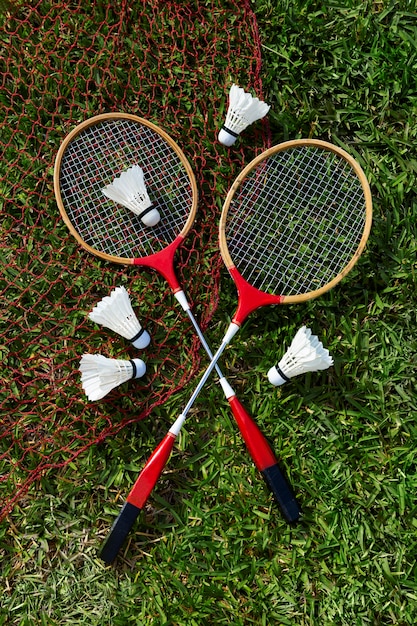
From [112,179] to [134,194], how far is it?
0.20 meters

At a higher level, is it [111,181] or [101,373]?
[111,181]

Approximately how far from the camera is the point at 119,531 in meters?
2.38

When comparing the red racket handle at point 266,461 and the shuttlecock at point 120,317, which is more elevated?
the shuttlecock at point 120,317

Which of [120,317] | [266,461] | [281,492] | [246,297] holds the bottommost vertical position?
[281,492]

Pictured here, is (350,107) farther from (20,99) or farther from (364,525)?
(364,525)

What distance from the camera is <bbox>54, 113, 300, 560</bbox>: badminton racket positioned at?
2.58 m

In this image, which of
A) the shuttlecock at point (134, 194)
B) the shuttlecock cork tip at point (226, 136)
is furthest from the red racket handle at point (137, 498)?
the shuttlecock cork tip at point (226, 136)

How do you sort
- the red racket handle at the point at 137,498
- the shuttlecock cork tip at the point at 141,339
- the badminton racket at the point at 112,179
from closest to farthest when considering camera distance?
1. the red racket handle at the point at 137,498
2. the shuttlecock cork tip at the point at 141,339
3. the badminton racket at the point at 112,179

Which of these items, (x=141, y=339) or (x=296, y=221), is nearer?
(x=141, y=339)

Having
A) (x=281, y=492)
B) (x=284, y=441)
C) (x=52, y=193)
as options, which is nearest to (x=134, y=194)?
(x=52, y=193)

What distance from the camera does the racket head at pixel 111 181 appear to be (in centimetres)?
258

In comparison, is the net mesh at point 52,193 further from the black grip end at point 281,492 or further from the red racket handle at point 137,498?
the black grip end at point 281,492

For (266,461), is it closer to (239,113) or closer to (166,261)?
(166,261)

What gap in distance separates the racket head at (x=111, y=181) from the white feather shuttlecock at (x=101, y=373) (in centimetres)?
44
